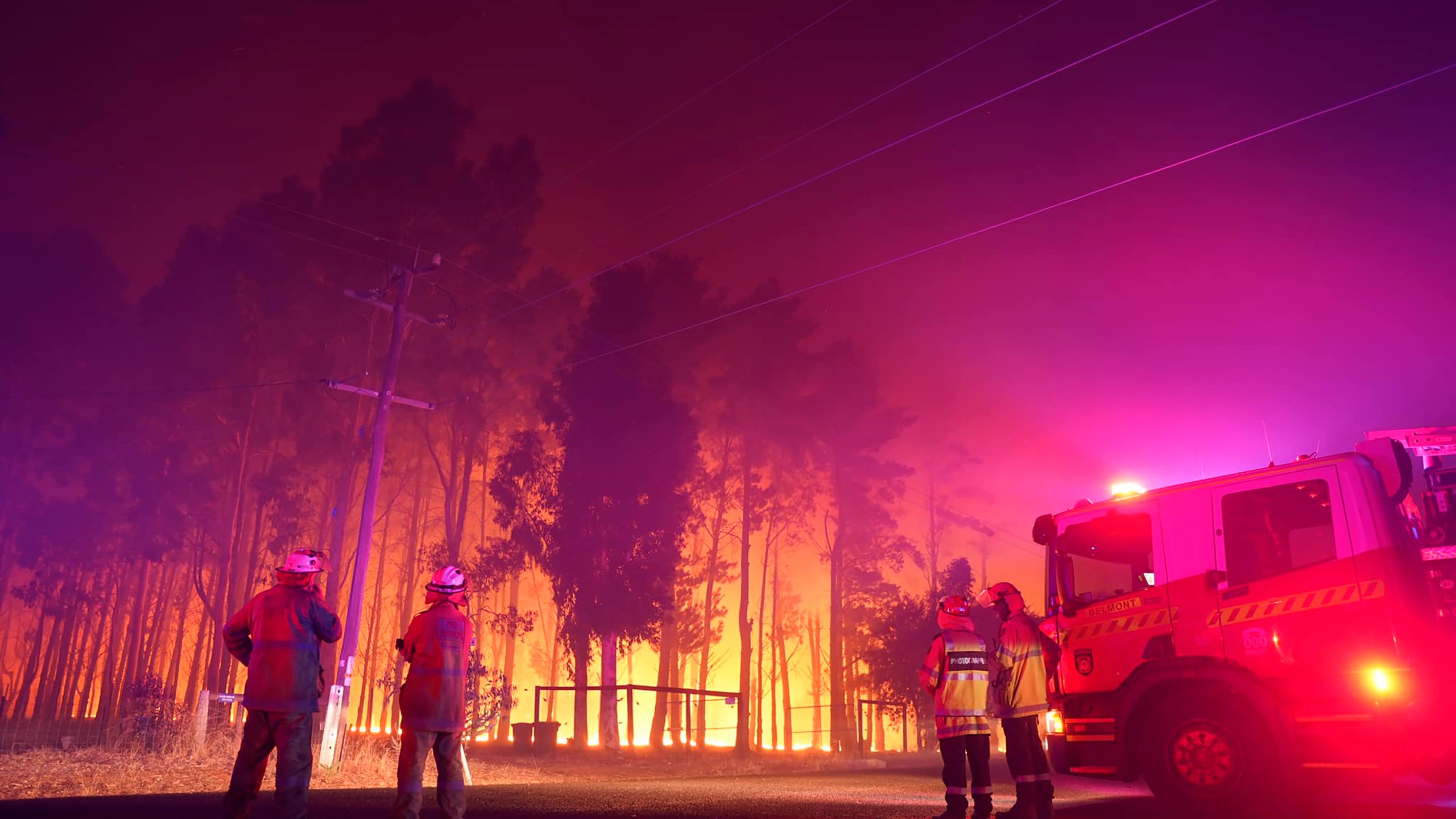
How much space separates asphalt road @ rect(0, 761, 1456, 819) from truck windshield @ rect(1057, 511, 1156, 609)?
6.07 feet

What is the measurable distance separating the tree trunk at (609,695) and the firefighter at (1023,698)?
19.2 m

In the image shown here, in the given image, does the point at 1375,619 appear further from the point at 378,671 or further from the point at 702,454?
the point at 378,671

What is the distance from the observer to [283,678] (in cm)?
617

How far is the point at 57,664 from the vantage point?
41.9m

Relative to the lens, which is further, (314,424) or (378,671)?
(378,671)

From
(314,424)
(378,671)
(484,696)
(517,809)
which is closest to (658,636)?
(484,696)

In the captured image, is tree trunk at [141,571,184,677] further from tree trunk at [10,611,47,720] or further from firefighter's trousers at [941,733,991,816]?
firefighter's trousers at [941,733,991,816]

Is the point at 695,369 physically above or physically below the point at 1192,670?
above

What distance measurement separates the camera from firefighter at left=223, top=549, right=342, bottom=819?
6004 mm

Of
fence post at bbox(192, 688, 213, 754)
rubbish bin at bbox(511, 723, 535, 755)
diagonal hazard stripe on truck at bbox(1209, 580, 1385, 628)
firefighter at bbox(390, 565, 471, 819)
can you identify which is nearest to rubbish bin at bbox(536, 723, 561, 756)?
rubbish bin at bbox(511, 723, 535, 755)

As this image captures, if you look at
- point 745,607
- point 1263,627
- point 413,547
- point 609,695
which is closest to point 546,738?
point 609,695

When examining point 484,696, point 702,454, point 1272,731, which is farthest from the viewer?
point 702,454

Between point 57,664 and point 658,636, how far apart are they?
3015 cm

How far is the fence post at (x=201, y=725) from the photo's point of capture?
47.9 feet
